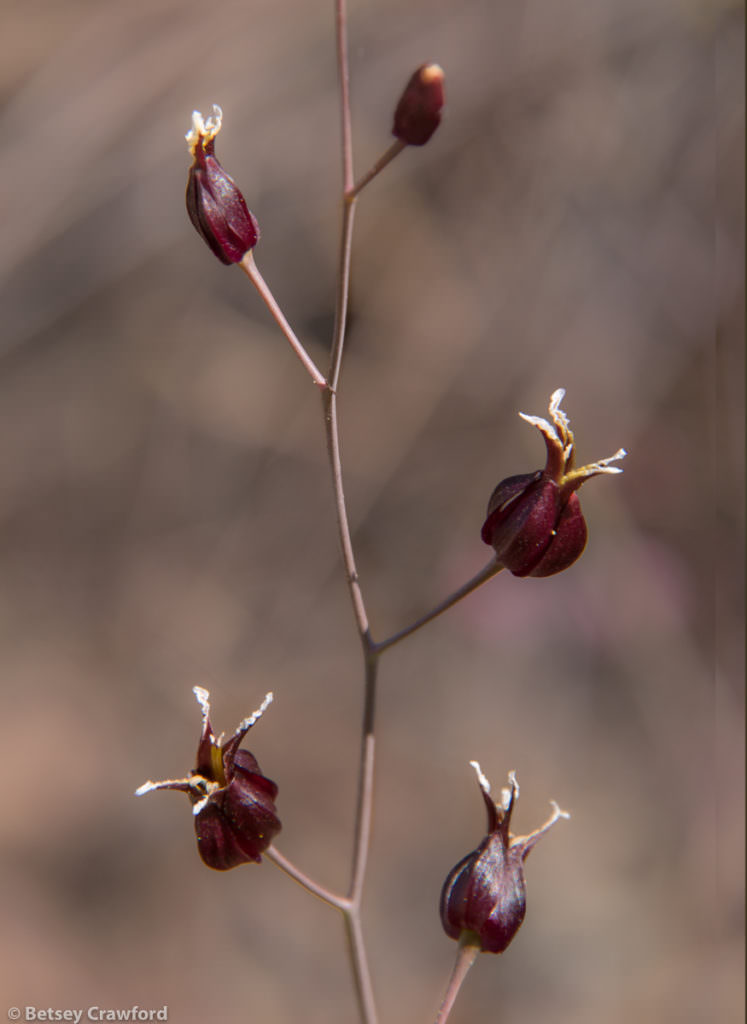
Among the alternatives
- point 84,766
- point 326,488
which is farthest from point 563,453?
point 84,766

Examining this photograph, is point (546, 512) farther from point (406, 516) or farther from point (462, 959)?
point (406, 516)

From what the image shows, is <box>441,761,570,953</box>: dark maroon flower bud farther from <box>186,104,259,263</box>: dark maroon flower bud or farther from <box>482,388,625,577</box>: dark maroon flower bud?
<box>186,104,259,263</box>: dark maroon flower bud

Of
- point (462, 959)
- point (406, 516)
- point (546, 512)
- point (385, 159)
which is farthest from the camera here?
point (406, 516)

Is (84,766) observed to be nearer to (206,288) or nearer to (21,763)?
(21,763)

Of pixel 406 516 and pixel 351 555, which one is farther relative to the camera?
pixel 406 516

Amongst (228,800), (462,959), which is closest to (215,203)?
(228,800)

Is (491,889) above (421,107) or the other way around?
the other way around

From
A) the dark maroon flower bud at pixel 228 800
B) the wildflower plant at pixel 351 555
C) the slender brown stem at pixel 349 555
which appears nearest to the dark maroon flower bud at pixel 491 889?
the wildflower plant at pixel 351 555
